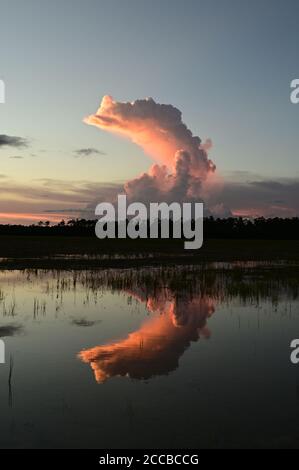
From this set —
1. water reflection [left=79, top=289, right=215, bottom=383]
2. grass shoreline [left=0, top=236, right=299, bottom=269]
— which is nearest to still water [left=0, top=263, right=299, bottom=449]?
water reflection [left=79, top=289, right=215, bottom=383]

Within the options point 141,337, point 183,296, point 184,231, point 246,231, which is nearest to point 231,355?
point 141,337

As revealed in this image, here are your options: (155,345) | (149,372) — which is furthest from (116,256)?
(149,372)

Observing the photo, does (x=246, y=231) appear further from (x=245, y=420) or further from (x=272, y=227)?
(x=245, y=420)

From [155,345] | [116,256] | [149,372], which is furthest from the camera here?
[116,256]

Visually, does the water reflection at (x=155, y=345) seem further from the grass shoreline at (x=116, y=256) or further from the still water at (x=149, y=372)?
the grass shoreline at (x=116, y=256)

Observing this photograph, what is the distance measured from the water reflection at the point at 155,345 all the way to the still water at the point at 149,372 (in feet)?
0.10

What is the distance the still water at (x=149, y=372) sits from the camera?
21.2ft

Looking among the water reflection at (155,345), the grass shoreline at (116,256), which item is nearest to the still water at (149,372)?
the water reflection at (155,345)

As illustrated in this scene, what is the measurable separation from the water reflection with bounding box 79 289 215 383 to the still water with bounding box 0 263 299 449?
3cm

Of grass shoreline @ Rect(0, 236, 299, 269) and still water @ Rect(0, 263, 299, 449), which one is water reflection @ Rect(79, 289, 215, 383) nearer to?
still water @ Rect(0, 263, 299, 449)

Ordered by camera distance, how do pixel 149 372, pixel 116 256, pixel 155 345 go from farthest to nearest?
pixel 116 256 → pixel 155 345 → pixel 149 372

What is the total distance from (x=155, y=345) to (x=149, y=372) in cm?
223

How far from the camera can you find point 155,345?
11484mm

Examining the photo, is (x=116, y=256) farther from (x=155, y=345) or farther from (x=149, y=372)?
(x=149, y=372)
